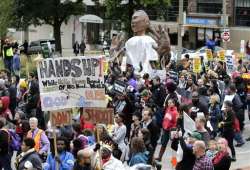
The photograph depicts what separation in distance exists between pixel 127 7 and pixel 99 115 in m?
35.5

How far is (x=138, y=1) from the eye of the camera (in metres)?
46.5

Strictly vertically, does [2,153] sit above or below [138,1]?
below

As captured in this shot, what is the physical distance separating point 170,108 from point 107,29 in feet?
168

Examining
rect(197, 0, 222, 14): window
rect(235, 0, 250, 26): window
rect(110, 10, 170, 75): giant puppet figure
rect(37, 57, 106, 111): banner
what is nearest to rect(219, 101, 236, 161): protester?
rect(37, 57, 106, 111): banner

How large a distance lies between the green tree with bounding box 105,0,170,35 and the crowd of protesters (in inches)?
900

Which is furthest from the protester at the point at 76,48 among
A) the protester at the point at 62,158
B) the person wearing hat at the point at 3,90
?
the protester at the point at 62,158

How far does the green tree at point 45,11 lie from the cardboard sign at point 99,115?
3527 cm

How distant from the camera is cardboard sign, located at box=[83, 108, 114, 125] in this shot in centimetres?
1203

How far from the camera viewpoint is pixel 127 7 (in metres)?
47.2

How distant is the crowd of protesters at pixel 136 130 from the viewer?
1130 centimetres

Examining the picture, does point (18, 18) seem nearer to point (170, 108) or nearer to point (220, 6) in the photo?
point (220, 6)

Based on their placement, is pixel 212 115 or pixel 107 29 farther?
pixel 107 29

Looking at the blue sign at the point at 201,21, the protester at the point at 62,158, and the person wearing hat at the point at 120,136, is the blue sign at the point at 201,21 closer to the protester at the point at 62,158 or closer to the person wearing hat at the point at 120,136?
the person wearing hat at the point at 120,136

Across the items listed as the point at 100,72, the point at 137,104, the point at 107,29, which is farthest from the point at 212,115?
the point at 107,29
